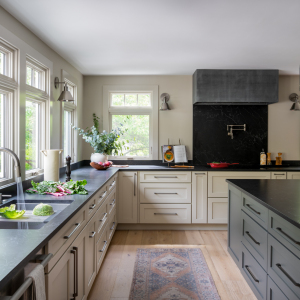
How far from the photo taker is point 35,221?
1.70 meters

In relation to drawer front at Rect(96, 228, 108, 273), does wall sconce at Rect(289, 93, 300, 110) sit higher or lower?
higher

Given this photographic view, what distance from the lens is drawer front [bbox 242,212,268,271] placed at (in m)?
2.03

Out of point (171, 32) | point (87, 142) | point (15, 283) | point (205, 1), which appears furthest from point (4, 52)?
point (87, 142)

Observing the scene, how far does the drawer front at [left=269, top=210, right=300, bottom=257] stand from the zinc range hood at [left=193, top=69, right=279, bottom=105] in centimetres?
262

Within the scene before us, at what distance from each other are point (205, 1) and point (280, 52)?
67.4 inches

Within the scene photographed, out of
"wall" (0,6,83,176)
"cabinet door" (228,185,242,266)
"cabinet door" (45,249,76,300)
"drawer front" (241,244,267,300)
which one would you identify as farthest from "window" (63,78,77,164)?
"drawer front" (241,244,267,300)

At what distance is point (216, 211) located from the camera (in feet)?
13.6

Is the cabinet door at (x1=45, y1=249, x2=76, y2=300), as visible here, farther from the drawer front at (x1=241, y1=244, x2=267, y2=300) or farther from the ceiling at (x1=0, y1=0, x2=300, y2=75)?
the ceiling at (x1=0, y1=0, x2=300, y2=75)

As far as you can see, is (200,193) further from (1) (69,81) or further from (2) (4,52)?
(2) (4,52)

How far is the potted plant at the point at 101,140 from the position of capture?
427 centimetres

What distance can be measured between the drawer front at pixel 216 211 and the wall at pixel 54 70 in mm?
2159

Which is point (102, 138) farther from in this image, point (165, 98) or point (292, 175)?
point (292, 175)

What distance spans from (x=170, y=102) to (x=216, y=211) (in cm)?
187

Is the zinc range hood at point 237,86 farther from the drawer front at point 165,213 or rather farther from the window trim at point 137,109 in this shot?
the drawer front at point 165,213
